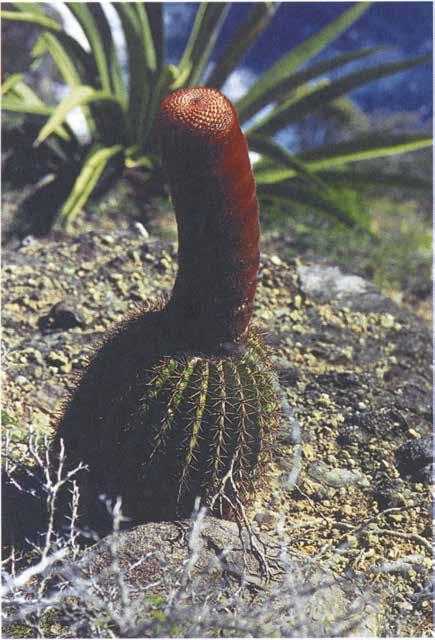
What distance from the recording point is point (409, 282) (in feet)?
17.6

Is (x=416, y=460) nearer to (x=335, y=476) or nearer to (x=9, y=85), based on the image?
(x=335, y=476)

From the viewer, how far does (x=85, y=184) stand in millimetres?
5180

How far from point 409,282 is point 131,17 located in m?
2.75

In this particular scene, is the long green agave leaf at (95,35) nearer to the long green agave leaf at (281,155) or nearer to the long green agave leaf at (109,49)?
the long green agave leaf at (109,49)

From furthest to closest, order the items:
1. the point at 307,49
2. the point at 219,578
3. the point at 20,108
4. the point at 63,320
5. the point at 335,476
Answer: the point at 307,49
the point at 20,108
the point at 63,320
the point at 335,476
the point at 219,578

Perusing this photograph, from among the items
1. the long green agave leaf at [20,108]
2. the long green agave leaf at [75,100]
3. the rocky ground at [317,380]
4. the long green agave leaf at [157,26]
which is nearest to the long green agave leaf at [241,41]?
the long green agave leaf at [157,26]

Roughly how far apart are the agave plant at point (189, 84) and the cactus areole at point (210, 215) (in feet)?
10.6

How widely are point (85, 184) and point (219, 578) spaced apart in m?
3.39

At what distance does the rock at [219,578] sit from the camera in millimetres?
2096

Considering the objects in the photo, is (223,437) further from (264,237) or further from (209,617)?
(264,237)

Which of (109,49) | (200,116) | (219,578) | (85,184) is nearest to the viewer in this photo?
(200,116)

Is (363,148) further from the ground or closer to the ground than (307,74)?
closer to the ground

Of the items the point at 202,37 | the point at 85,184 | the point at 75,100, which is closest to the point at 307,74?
the point at 202,37

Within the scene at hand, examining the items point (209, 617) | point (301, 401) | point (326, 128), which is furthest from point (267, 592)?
point (326, 128)
